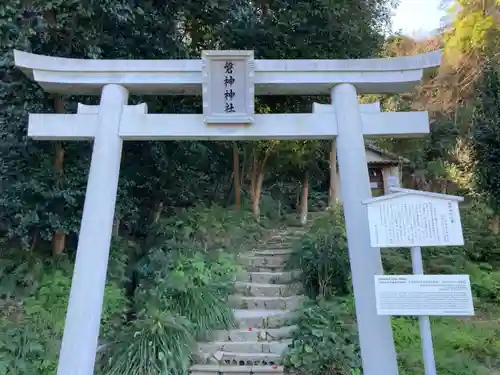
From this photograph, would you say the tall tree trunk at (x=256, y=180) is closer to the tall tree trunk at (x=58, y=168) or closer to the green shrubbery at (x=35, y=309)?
the green shrubbery at (x=35, y=309)

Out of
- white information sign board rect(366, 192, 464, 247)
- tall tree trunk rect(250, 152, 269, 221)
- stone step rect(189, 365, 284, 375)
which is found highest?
tall tree trunk rect(250, 152, 269, 221)

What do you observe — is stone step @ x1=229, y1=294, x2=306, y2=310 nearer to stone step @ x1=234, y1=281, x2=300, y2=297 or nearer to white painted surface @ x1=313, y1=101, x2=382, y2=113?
stone step @ x1=234, y1=281, x2=300, y2=297

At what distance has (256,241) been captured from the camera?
10.8 m

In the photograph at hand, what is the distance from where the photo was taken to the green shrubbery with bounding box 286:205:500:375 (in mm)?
4859

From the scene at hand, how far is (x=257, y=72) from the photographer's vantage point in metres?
4.89

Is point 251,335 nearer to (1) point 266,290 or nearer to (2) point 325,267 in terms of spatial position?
(1) point 266,290

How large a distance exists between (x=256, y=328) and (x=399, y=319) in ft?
6.76

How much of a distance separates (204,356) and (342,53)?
6372 millimetres

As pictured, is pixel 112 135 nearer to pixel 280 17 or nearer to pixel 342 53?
pixel 280 17

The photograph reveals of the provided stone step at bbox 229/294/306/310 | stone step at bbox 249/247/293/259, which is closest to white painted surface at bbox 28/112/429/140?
stone step at bbox 229/294/306/310

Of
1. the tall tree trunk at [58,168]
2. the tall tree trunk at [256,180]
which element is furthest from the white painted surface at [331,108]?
the tall tree trunk at [256,180]

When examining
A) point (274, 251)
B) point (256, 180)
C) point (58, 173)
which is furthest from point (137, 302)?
point (256, 180)

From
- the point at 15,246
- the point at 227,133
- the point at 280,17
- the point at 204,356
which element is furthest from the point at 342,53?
the point at 15,246

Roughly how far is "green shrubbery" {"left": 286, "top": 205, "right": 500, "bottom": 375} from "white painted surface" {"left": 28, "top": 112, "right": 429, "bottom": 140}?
97.5 inches
